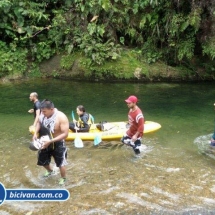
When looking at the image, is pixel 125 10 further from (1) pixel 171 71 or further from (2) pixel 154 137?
(2) pixel 154 137

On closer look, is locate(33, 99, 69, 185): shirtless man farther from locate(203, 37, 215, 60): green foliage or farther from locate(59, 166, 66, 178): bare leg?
locate(203, 37, 215, 60): green foliage

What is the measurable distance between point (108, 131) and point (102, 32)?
7.19m

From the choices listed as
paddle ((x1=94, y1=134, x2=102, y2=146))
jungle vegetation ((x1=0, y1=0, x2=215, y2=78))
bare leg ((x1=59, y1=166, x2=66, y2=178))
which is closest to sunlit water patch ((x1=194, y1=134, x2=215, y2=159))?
paddle ((x1=94, y1=134, x2=102, y2=146))

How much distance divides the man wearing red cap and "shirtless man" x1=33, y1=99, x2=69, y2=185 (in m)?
1.60

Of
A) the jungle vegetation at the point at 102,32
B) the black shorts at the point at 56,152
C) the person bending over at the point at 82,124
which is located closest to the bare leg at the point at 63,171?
the black shorts at the point at 56,152

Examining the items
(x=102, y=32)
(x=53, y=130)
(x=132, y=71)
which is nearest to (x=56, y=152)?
(x=53, y=130)

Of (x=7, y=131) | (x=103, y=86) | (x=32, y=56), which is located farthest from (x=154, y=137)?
(x=32, y=56)

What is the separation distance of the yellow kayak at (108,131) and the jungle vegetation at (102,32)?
19.5 feet

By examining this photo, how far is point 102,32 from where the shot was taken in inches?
573

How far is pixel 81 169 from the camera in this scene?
22.2 ft

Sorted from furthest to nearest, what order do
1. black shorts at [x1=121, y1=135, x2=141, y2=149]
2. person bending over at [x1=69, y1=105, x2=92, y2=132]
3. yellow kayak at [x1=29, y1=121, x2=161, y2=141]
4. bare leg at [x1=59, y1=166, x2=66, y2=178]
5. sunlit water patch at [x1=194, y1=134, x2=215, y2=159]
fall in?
person bending over at [x1=69, y1=105, x2=92, y2=132] → yellow kayak at [x1=29, y1=121, x2=161, y2=141] → sunlit water patch at [x1=194, y1=134, x2=215, y2=159] → black shorts at [x1=121, y1=135, x2=141, y2=149] → bare leg at [x1=59, y1=166, x2=66, y2=178]

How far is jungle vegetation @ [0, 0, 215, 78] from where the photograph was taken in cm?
1370

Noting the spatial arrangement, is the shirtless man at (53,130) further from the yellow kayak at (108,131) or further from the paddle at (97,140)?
the yellow kayak at (108,131)

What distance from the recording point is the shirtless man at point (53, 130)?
5.39m
